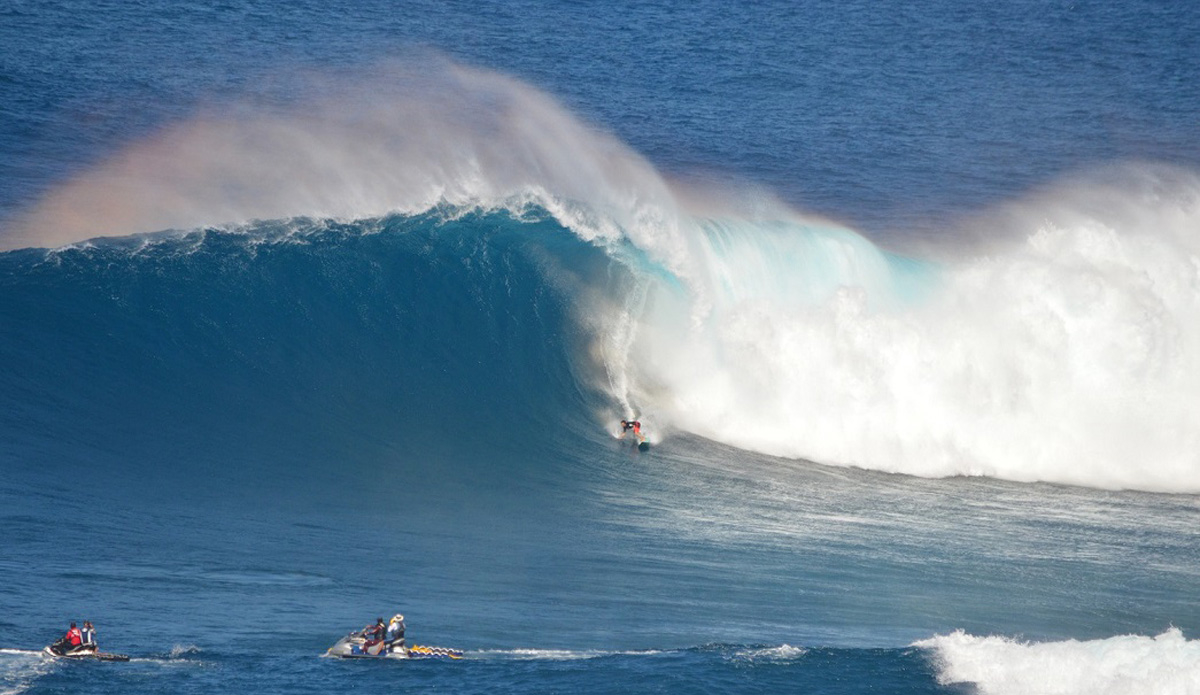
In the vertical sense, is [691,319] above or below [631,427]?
above

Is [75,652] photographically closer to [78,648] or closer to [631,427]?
[78,648]

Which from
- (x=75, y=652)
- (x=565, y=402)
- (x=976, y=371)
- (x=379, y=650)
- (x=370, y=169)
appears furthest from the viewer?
(x=370, y=169)

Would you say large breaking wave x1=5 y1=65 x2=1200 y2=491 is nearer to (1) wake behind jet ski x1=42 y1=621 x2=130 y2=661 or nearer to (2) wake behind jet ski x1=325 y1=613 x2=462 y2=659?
(2) wake behind jet ski x1=325 y1=613 x2=462 y2=659

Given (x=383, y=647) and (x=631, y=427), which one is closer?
(x=383, y=647)

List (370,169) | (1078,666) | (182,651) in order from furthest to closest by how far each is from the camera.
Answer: (370,169)
(1078,666)
(182,651)

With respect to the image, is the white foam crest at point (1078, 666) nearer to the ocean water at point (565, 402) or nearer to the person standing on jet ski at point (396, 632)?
the ocean water at point (565, 402)

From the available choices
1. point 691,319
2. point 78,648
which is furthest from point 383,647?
point 691,319
